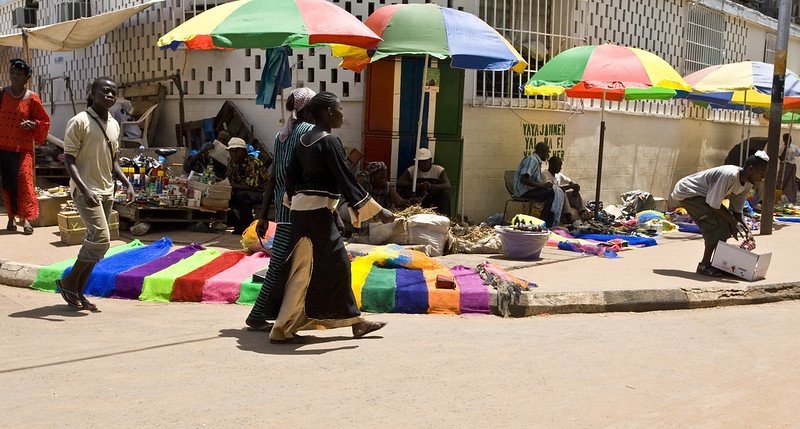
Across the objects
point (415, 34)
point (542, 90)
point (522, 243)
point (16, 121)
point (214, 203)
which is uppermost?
point (415, 34)

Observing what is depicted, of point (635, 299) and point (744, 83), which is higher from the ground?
point (744, 83)

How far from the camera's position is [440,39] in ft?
28.6

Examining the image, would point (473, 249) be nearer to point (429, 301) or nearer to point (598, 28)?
point (429, 301)

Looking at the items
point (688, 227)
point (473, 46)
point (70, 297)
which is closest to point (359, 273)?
point (70, 297)

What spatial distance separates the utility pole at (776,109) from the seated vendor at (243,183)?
7021mm

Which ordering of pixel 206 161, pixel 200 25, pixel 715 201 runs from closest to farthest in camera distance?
pixel 715 201 → pixel 200 25 → pixel 206 161

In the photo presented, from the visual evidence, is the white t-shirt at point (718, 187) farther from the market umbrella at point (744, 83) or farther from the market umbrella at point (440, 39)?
the market umbrella at point (744, 83)

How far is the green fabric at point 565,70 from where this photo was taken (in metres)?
9.89

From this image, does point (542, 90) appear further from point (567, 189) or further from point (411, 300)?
point (411, 300)

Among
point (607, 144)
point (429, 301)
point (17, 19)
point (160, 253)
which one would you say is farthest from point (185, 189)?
point (17, 19)

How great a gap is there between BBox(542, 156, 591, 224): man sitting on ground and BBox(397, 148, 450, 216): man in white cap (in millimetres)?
1833

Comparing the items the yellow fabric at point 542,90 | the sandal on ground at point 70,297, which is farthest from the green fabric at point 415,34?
the sandal on ground at point 70,297

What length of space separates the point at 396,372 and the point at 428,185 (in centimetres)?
564

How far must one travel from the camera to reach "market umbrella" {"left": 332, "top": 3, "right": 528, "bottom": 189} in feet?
28.2
